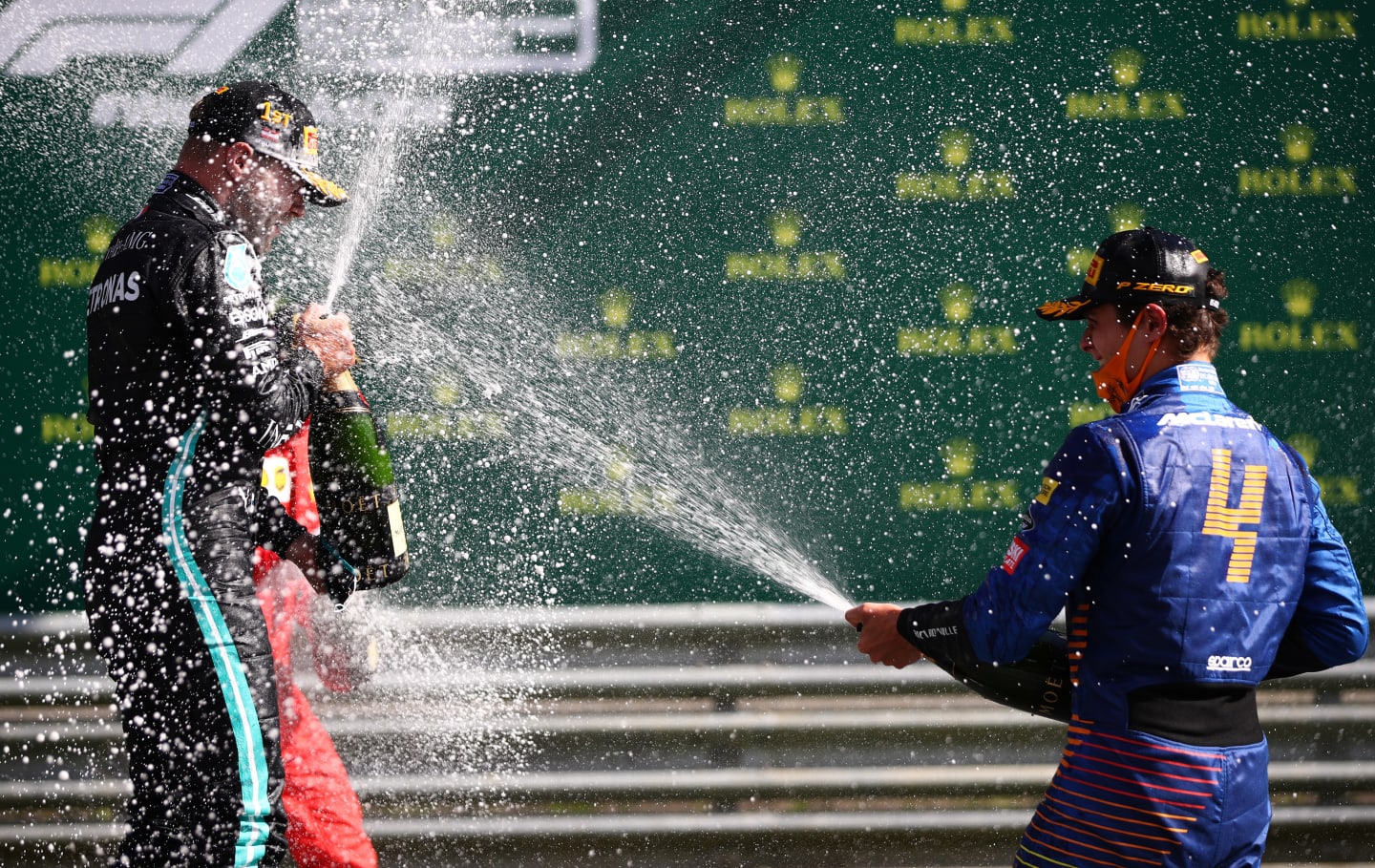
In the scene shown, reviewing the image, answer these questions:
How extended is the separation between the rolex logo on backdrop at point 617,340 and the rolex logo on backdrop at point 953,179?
849mm

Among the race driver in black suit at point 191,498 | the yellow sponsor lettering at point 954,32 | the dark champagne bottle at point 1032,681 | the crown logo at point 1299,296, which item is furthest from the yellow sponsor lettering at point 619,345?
the crown logo at point 1299,296

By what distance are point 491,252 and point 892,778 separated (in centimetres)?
198

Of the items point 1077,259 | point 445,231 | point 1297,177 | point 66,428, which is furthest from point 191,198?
point 1297,177

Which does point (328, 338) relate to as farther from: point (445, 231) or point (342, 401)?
point (445, 231)

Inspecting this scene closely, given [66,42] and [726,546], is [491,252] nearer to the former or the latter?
[726,546]

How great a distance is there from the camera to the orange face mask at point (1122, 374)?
7.05 ft

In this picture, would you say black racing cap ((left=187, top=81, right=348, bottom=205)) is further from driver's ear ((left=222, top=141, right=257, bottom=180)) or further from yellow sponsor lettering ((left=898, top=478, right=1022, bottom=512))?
yellow sponsor lettering ((left=898, top=478, right=1022, bottom=512))

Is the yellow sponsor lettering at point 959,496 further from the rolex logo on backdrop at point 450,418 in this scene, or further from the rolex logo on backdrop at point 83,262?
the rolex logo on backdrop at point 83,262

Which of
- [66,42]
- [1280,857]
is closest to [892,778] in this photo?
[1280,857]

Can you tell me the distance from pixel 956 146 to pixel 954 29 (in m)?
0.35

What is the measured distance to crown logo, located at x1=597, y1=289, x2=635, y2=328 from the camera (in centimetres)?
343

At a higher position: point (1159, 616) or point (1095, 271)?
point (1095, 271)

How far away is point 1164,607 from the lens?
6.46 feet

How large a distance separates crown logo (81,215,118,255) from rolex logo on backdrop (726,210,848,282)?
180 cm
